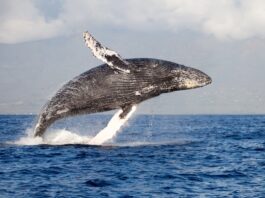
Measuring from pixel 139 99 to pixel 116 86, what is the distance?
1.09m

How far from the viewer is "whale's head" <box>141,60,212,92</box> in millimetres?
21531

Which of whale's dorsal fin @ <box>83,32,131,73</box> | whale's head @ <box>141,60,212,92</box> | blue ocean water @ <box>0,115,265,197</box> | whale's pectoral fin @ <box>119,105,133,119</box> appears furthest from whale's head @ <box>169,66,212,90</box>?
blue ocean water @ <box>0,115,265,197</box>

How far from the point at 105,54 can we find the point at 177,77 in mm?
3175

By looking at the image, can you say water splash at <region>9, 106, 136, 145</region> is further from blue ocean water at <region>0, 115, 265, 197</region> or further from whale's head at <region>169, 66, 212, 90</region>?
whale's head at <region>169, 66, 212, 90</region>

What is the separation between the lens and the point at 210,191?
14.6 metres

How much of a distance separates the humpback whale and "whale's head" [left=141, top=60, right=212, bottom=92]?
38 millimetres

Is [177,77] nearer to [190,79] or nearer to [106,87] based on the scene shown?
[190,79]

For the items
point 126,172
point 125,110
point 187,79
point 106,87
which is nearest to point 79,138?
point 125,110

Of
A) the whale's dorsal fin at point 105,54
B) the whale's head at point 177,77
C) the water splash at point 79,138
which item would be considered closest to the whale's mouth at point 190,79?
the whale's head at point 177,77

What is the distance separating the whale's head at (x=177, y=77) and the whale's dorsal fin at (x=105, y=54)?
1564mm

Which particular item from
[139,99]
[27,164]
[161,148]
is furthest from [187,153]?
[27,164]

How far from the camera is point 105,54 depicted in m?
20.2

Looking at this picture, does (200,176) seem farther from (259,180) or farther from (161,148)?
(161,148)

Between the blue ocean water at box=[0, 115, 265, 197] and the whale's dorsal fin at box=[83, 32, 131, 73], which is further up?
the whale's dorsal fin at box=[83, 32, 131, 73]
